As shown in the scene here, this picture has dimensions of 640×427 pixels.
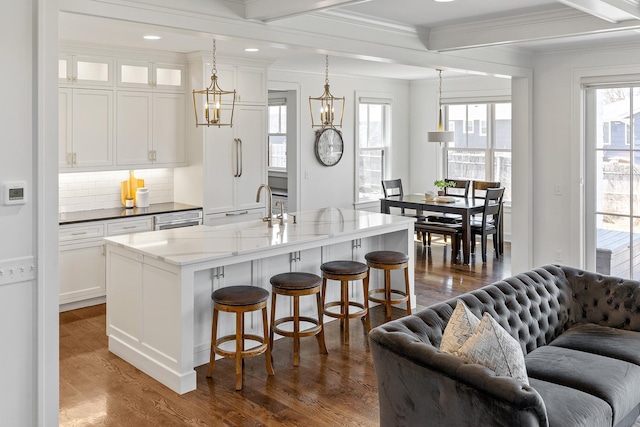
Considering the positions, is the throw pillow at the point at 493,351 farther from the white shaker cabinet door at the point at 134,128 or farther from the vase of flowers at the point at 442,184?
→ the vase of flowers at the point at 442,184

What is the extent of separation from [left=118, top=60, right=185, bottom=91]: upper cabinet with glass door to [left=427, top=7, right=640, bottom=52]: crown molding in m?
2.82

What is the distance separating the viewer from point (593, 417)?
261 centimetres

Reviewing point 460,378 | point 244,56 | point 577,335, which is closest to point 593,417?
point 460,378

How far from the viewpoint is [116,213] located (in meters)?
5.98

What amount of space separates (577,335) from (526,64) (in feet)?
11.6

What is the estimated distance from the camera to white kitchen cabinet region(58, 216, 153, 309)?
548 centimetres

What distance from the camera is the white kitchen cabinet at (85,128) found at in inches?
221

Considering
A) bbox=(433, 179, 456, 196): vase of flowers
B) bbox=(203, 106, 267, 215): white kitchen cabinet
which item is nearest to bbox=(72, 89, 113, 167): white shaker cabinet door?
bbox=(203, 106, 267, 215): white kitchen cabinet

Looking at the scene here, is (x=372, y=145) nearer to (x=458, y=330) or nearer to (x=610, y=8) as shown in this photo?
(x=610, y=8)

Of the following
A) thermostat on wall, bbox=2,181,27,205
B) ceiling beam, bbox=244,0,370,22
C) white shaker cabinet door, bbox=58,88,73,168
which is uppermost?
ceiling beam, bbox=244,0,370,22

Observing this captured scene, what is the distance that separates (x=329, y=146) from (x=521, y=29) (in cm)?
439

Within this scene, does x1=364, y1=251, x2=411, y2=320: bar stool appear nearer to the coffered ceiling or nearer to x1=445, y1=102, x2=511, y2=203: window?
the coffered ceiling

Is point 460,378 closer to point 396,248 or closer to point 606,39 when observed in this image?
point 396,248

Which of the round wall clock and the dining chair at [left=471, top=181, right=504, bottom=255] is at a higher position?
the round wall clock
